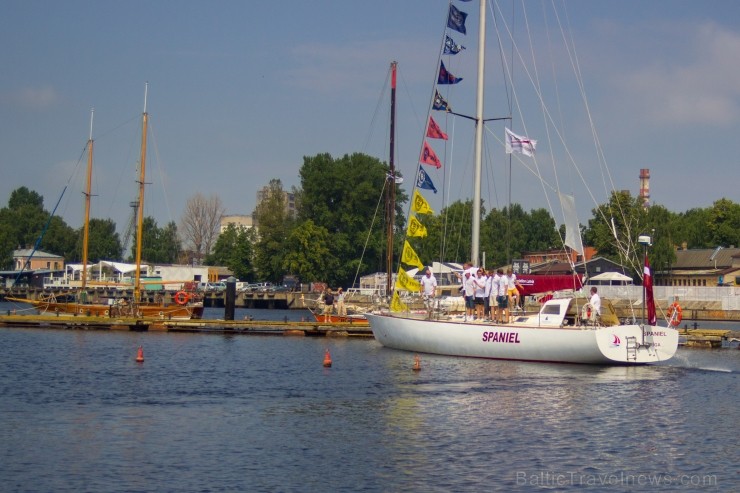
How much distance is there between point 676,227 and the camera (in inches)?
5625

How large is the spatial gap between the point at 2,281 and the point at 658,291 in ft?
320

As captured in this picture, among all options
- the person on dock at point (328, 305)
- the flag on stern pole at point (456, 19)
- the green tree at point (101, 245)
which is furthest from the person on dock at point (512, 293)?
the green tree at point (101, 245)

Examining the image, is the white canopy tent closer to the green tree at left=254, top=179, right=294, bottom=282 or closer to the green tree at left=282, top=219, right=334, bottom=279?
the green tree at left=282, top=219, right=334, bottom=279

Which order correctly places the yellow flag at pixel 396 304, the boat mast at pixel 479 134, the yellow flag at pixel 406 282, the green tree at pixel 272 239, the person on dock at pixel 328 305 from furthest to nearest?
1. the green tree at pixel 272 239
2. the person on dock at pixel 328 305
3. the yellow flag at pixel 396 304
4. the yellow flag at pixel 406 282
5. the boat mast at pixel 479 134

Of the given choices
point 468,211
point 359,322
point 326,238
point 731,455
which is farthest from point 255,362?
point 468,211

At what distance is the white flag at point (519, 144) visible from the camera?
136 ft

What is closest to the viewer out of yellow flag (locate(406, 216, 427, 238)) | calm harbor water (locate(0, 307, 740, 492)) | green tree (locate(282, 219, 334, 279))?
calm harbor water (locate(0, 307, 740, 492))

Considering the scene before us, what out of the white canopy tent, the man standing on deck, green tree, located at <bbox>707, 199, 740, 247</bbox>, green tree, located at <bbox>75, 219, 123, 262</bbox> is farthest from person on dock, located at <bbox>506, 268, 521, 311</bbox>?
green tree, located at <bbox>75, 219, 123, 262</bbox>

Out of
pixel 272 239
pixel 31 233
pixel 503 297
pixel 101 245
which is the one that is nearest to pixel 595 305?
pixel 503 297

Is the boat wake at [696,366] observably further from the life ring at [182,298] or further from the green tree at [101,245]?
the green tree at [101,245]

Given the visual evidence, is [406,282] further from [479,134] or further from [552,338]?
[552,338]

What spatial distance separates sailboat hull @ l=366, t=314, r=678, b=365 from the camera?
36.2m

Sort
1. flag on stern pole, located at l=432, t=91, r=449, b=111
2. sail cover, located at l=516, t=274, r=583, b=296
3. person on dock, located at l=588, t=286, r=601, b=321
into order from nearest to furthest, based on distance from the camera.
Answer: person on dock, located at l=588, t=286, r=601, b=321 < sail cover, located at l=516, t=274, r=583, b=296 < flag on stern pole, located at l=432, t=91, r=449, b=111

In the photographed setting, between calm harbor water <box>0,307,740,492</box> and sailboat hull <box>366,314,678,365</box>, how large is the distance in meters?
0.62
